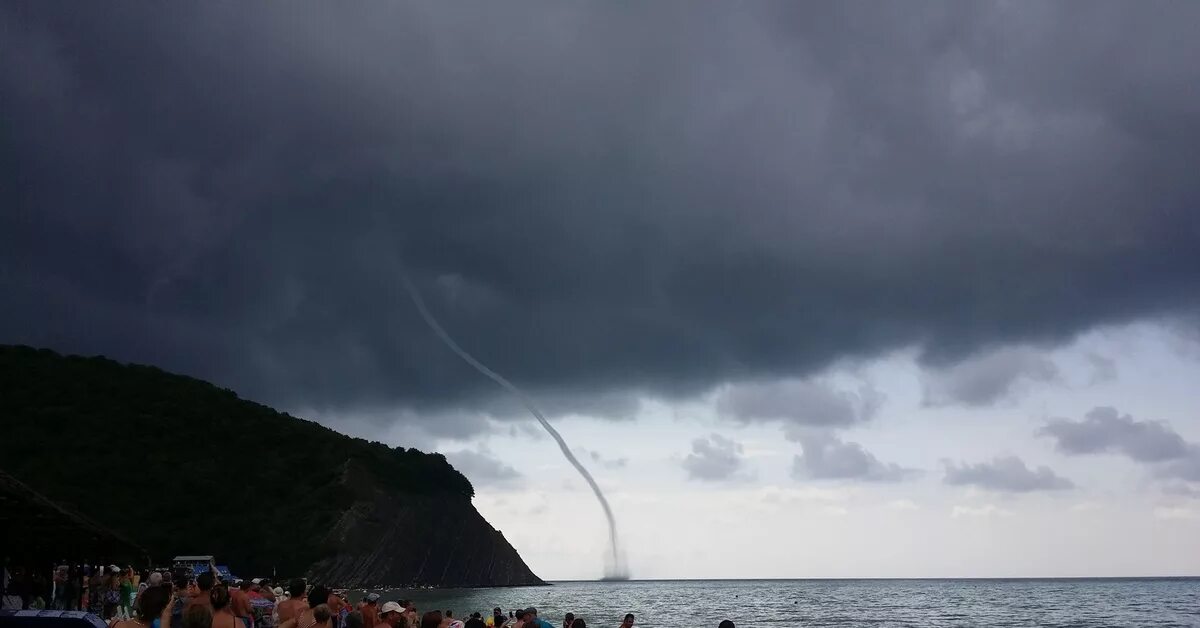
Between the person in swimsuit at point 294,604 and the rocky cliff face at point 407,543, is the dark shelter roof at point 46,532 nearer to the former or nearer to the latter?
the person in swimsuit at point 294,604

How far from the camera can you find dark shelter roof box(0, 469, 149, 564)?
17.6 m

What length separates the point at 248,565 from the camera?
110m

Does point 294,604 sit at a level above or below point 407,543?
below

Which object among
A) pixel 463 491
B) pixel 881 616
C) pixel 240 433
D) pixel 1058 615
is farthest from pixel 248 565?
pixel 1058 615

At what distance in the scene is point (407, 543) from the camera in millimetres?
136000

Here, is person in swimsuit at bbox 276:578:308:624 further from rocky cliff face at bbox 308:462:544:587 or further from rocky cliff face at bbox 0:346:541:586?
rocky cliff face at bbox 308:462:544:587

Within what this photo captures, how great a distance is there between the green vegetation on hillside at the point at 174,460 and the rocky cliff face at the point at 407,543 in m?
2.46

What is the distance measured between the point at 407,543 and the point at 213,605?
13007 centimetres

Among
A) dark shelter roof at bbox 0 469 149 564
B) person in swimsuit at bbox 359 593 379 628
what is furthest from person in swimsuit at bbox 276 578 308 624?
dark shelter roof at bbox 0 469 149 564

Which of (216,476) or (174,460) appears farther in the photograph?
(216,476)

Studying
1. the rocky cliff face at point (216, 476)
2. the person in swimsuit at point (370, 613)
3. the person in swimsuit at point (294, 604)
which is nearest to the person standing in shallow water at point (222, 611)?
the person in swimsuit at point (294, 604)

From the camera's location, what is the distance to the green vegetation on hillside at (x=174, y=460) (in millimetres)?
105000

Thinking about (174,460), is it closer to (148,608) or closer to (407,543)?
(407,543)

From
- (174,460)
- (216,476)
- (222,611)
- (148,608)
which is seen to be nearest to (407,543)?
(216,476)
